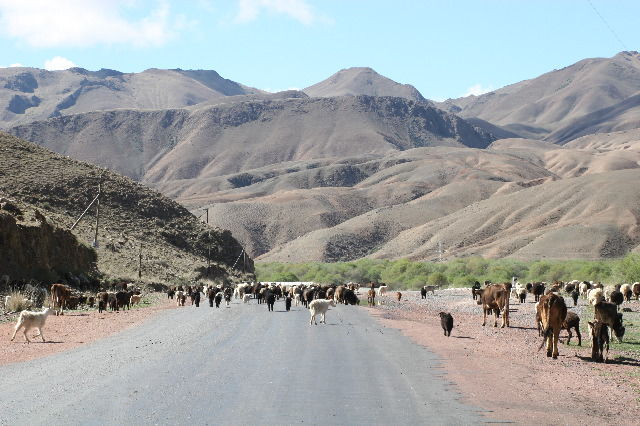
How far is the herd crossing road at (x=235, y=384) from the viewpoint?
463 inches

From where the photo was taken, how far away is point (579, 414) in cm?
1259

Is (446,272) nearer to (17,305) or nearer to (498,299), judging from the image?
(498,299)

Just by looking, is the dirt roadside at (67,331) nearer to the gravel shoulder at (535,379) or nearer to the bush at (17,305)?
the bush at (17,305)

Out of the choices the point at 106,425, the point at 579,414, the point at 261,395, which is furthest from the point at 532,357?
the point at 106,425

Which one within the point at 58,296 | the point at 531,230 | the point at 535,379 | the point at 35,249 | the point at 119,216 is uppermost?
the point at 531,230

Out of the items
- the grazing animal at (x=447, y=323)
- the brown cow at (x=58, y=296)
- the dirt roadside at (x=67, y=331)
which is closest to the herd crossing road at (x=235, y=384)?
the dirt roadside at (x=67, y=331)

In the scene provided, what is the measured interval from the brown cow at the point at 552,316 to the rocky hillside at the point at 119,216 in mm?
50342

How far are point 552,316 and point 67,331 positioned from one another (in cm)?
1652

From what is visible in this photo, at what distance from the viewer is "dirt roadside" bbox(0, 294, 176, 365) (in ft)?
68.3

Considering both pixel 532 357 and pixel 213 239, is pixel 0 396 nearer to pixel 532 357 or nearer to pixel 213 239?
pixel 532 357

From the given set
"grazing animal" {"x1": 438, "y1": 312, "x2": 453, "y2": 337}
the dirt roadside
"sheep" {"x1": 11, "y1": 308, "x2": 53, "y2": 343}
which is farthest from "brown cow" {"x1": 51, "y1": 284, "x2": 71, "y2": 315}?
"grazing animal" {"x1": 438, "y1": 312, "x2": 453, "y2": 337}

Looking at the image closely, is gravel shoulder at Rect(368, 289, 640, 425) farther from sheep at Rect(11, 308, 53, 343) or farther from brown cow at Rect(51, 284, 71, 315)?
brown cow at Rect(51, 284, 71, 315)

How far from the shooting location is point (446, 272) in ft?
340

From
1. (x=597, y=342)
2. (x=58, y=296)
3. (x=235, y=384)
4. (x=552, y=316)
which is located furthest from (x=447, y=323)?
(x=58, y=296)
